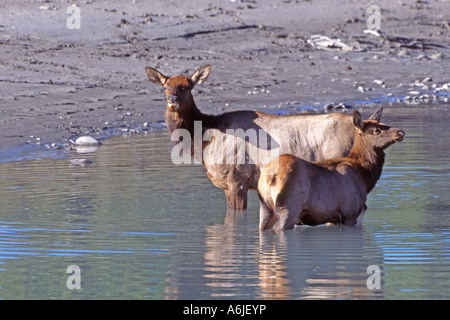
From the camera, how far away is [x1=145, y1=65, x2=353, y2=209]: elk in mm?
10375

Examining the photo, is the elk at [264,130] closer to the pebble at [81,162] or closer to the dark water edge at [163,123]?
the pebble at [81,162]

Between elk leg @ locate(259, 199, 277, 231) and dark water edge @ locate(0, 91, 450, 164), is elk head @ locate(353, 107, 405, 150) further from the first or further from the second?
dark water edge @ locate(0, 91, 450, 164)

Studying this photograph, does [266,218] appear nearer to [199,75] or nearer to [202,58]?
[199,75]

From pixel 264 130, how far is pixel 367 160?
4.67 ft

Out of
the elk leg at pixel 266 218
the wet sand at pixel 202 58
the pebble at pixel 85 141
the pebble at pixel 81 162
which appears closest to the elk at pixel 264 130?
the elk leg at pixel 266 218

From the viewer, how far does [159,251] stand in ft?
28.3

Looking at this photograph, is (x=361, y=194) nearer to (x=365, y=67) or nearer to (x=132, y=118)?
(x=132, y=118)

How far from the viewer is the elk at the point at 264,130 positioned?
10375 millimetres

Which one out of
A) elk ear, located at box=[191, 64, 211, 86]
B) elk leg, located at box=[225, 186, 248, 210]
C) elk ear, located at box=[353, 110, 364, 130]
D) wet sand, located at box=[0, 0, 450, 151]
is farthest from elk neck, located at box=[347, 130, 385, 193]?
wet sand, located at box=[0, 0, 450, 151]

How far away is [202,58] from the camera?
22078 millimetres

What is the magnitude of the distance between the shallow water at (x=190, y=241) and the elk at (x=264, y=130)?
402mm

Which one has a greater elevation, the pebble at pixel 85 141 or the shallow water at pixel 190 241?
the pebble at pixel 85 141

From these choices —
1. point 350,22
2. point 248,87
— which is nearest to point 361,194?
point 248,87

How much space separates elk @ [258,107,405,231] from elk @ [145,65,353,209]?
474 millimetres
